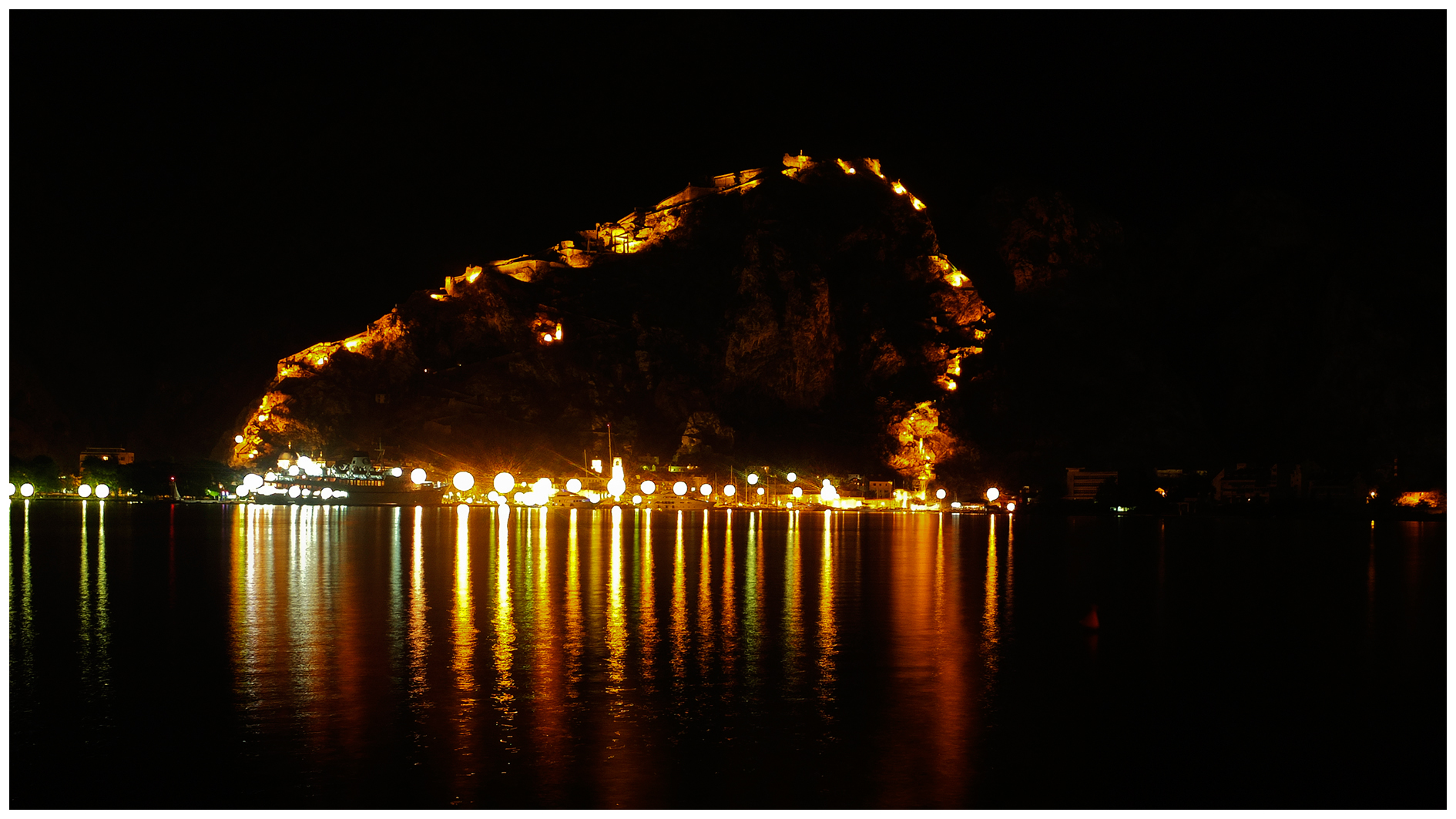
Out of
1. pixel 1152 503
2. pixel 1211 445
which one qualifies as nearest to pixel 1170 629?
pixel 1152 503

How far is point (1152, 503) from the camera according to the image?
3482 inches

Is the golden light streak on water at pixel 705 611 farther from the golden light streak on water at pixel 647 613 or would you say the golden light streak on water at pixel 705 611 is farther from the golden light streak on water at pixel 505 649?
the golden light streak on water at pixel 505 649

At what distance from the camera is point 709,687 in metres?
13.3

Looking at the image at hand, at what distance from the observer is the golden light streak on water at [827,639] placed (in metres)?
12.9

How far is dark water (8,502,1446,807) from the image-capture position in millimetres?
9609

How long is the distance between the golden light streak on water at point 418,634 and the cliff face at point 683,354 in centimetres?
6126

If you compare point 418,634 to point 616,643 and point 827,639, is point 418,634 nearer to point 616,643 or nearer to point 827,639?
Answer: point 616,643

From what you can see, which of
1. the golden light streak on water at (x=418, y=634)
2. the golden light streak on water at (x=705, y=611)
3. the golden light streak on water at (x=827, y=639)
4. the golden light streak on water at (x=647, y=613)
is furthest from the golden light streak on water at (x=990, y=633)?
the golden light streak on water at (x=418, y=634)

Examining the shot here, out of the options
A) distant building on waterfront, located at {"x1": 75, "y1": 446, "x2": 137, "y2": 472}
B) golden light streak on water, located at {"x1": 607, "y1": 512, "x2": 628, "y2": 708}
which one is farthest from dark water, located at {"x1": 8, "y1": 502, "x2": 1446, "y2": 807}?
distant building on waterfront, located at {"x1": 75, "y1": 446, "x2": 137, "y2": 472}

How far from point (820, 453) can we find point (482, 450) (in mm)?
29684

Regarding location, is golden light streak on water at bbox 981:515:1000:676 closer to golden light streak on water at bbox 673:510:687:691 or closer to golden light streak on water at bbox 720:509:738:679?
golden light streak on water at bbox 720:509:738:679

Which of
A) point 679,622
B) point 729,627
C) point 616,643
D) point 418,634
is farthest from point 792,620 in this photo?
point 418,634

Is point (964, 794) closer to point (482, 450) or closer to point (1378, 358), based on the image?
point (482, 450)

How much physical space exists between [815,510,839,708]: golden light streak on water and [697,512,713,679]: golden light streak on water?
160 cm
